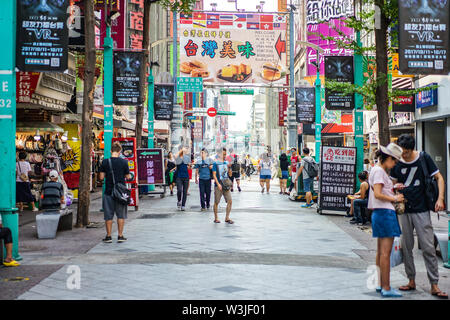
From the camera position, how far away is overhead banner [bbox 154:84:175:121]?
27609 millimetres

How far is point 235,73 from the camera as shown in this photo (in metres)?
38.6

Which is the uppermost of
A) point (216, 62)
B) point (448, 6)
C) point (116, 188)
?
point (216, 62)

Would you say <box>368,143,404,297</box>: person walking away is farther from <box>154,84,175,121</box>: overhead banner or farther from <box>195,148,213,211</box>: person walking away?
<box>154,84,175,121</box>: overhead banner

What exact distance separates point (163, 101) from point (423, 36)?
18.6m

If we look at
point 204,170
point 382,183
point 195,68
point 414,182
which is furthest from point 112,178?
point 195,68

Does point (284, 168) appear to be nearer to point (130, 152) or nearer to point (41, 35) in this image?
point (130, 152)

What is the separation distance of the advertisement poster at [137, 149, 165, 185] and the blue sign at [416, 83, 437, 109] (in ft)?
31.5

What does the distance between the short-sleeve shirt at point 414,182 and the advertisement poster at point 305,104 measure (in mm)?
20489

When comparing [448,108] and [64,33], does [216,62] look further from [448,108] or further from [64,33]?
[64,33]

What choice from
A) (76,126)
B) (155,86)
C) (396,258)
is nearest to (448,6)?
(396,258)

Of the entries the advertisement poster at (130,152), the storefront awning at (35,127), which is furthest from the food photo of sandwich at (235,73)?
the advertisement poster at (130,152)

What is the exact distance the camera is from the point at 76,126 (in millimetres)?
22484
